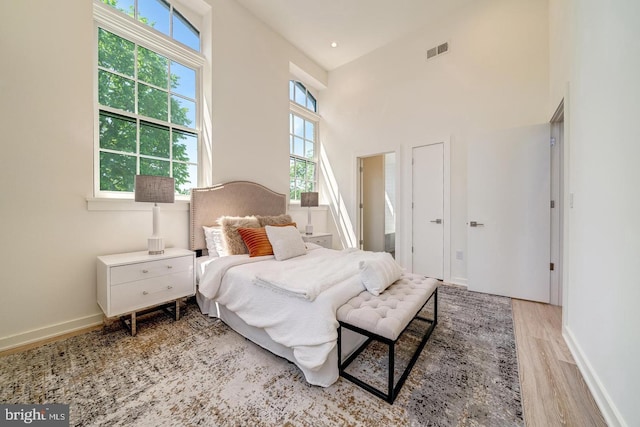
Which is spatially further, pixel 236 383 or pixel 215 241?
pixel 215 241

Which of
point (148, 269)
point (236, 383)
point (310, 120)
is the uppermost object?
point (310, 120)

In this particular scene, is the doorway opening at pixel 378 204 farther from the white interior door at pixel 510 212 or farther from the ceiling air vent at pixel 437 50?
the white interior door at pixel 510 212

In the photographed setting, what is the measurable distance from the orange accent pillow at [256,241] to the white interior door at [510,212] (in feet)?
8.64

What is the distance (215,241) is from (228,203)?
617 millimetres

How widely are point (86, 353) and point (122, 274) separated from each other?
0.58 meters

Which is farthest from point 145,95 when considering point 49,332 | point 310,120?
point 310,120

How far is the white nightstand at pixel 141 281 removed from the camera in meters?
1.92

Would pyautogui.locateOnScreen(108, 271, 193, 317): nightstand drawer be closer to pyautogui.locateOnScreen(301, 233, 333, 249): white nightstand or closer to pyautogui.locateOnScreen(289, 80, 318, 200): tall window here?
pyautogui.locateOnScreen(301, 233, 333, 249): white nightstand

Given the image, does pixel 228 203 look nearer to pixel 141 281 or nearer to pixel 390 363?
pixel 141 281

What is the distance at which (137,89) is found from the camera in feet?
8.27

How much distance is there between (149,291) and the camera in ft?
6.82

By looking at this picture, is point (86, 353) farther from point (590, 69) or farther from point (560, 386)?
point (590, 69)

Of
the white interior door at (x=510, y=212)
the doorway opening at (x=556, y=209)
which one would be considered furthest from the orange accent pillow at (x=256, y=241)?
the doorway opening at (x=556, y=209)

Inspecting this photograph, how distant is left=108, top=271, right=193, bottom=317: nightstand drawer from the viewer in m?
1.93
